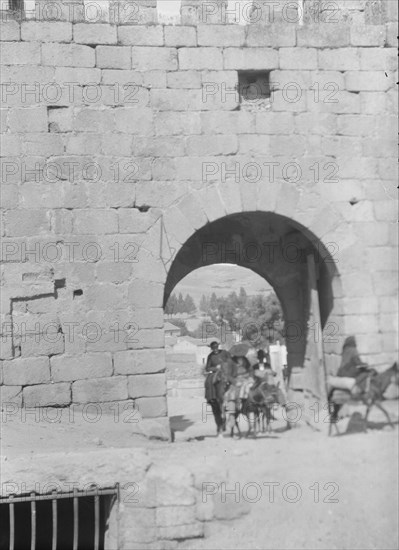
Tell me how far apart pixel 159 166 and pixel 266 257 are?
8.62 feet

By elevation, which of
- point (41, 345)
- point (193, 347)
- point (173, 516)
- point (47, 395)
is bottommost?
point (173, 516)

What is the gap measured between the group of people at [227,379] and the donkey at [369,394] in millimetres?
566

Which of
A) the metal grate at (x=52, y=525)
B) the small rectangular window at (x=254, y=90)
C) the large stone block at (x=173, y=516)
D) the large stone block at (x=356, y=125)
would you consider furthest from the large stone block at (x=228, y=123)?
the metal grate at (x=52, y=525)

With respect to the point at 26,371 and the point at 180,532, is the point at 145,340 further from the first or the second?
the point at 180,532

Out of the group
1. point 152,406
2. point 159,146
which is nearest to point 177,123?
point 159,146

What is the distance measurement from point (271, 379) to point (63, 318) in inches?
91.4

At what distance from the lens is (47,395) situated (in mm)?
6773

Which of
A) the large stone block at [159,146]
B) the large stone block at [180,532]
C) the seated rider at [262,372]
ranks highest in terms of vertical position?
the large stone block at [159,146]

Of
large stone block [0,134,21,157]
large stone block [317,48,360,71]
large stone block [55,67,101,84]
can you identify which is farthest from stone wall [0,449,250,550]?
large stone block [317,48,360,71]

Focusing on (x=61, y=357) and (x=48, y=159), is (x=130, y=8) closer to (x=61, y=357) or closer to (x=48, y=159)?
(x=48, y=159)

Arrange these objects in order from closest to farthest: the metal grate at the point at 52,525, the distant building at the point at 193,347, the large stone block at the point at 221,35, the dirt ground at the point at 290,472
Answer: the dirt ground at the point at 290,472 < the metal grate at the point at 52,525 < the large stone block at the point at 221,35 < the distant building at the point at 193,347

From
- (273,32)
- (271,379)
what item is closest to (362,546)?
(271,379)

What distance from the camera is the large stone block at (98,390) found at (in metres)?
6.81

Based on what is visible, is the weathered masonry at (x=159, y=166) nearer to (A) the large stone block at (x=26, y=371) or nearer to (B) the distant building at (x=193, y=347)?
(A) the large stone block at (x=26, y=371)
